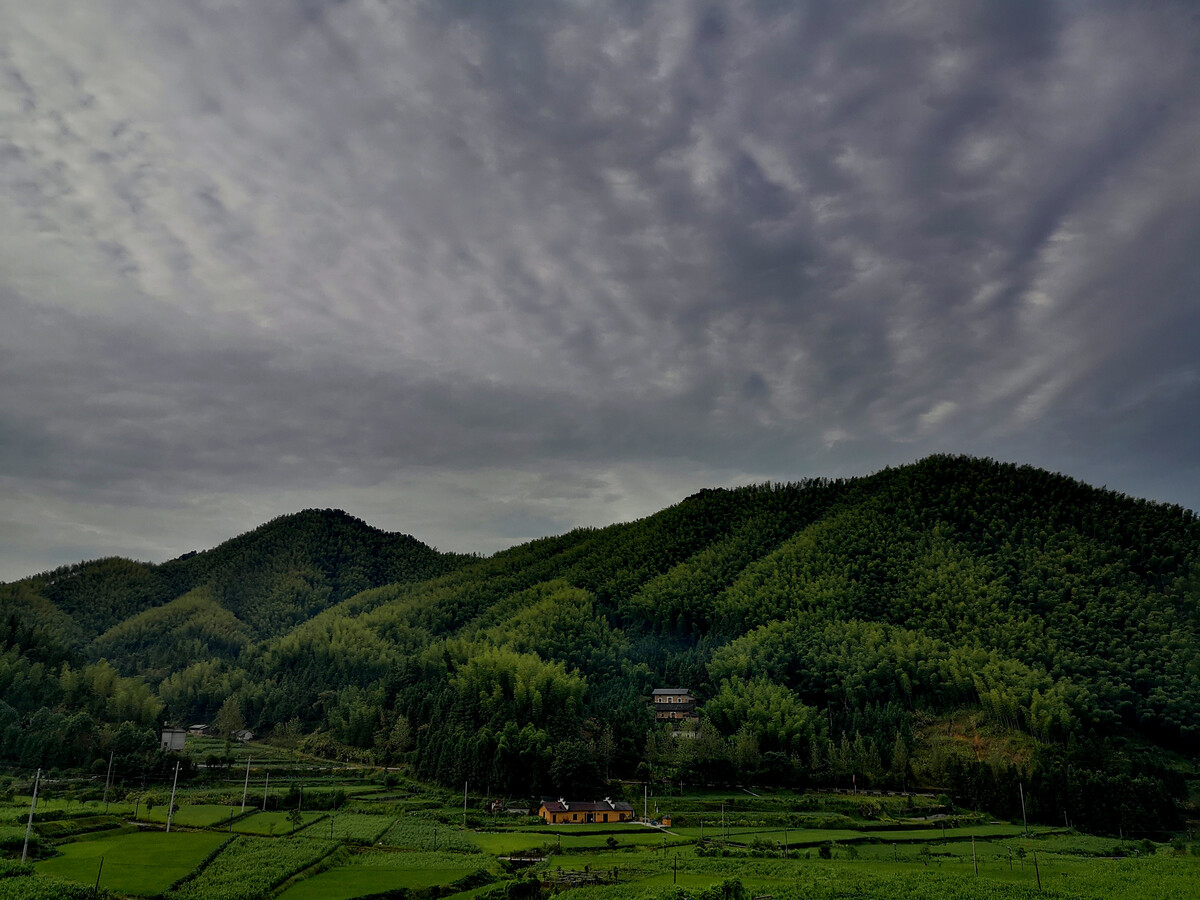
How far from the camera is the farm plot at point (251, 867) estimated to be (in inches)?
945

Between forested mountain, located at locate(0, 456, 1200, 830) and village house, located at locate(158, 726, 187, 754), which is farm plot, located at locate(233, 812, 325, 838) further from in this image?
village house, located at locate(158, 726, 187, 754)

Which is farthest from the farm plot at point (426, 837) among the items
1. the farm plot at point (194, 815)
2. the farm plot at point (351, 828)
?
the farm plot at point (194, 815)

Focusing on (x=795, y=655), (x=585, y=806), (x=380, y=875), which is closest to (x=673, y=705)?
(x=795, y=655)

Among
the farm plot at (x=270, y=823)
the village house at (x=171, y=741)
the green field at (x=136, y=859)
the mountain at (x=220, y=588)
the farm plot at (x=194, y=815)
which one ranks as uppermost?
the mountain at (x=220, y=588)

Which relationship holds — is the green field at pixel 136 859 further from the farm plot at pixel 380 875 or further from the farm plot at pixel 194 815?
the farm plot at pixel 380 875

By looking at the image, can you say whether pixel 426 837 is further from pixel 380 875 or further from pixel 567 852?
pixel 380 875

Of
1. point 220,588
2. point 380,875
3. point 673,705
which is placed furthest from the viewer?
point 220,588

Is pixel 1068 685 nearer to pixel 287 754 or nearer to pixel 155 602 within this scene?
pixel 287 754

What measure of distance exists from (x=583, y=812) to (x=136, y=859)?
2109 cm

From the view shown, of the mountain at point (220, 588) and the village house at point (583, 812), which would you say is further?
the mountain at point (220, 588)

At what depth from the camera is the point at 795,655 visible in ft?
198

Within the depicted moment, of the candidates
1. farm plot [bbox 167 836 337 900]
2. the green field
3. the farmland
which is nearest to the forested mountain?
the farmland

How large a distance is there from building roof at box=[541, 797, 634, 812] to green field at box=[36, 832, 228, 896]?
16.3 m

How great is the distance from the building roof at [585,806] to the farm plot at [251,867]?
12.7 meters
